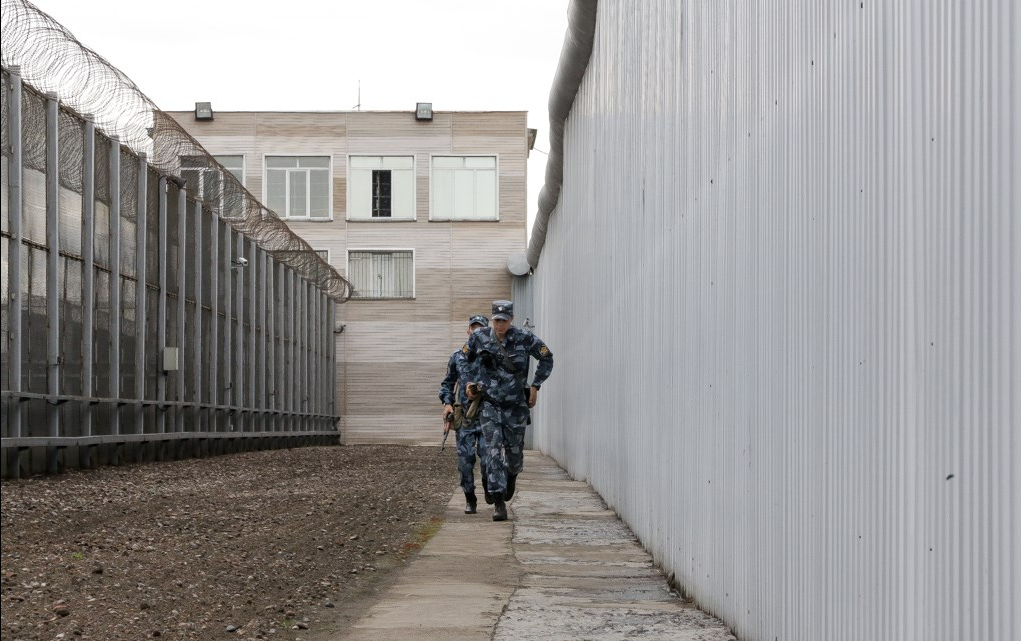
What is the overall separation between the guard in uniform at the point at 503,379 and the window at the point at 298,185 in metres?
32.6

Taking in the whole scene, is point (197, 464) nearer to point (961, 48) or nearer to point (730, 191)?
point (730, 191)

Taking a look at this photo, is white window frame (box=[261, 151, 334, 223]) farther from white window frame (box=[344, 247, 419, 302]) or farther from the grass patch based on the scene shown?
the grass patch

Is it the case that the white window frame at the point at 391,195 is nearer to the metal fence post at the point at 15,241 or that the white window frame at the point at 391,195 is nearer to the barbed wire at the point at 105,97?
the barbed wire at the point at 105,97

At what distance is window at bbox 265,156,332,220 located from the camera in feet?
143

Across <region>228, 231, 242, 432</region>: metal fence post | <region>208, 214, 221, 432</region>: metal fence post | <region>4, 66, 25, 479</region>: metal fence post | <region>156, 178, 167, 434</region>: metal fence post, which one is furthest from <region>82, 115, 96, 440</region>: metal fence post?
<region>228, 231, 242, 432</region>: metal fence post

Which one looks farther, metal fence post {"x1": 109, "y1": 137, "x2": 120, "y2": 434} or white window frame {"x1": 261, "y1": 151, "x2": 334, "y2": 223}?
white window frame {"x1": 261, "y1": 151, "x2": 334, "y2": 223}

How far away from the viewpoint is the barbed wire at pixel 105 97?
1534 cm

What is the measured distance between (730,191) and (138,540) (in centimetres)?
473

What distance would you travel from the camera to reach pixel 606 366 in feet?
42.5

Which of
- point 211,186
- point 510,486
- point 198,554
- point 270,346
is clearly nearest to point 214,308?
point 211,186

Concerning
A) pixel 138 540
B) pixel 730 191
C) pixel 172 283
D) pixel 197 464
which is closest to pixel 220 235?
pixel 172 283

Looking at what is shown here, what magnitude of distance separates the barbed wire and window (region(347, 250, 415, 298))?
1454cm

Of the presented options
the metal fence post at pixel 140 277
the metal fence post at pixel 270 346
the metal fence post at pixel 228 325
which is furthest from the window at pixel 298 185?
the metal fence post at pixel 140 277

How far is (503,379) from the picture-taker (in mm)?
11492
